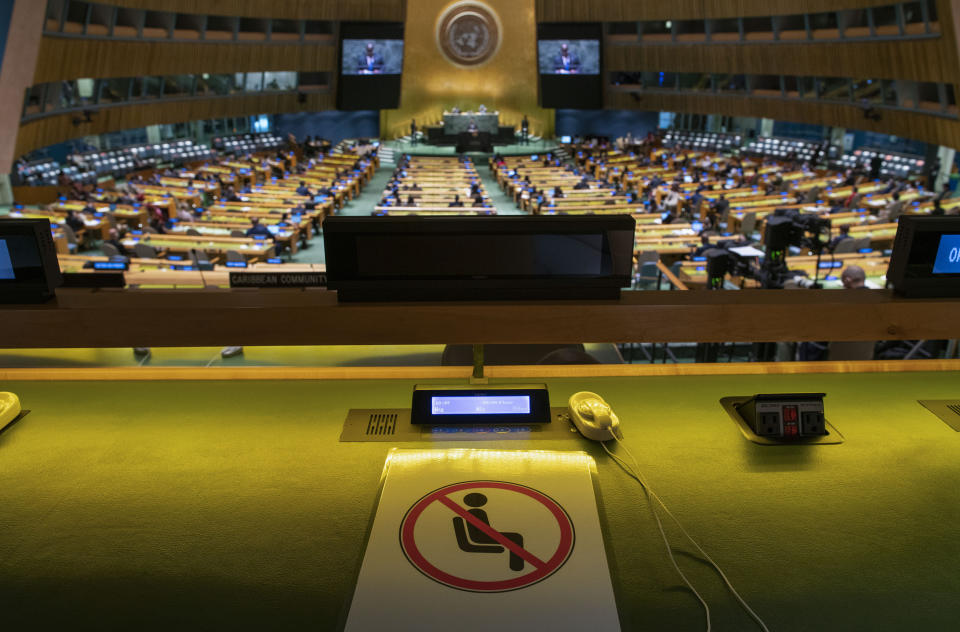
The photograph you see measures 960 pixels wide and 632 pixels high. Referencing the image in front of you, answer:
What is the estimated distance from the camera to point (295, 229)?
15016 millimetres

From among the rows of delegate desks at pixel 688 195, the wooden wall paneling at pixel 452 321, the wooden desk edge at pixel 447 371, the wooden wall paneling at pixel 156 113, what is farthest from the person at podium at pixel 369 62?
the wooden wall paneling at pixel 452 321

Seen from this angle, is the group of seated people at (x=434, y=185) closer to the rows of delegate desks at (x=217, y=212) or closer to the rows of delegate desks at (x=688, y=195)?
the rows of delegate desks at (x=688, y=195)

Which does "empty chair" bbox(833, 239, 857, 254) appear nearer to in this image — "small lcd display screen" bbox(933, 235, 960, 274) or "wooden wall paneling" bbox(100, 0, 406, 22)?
"small lcd display screen" bbox(933, 235, 960, 274)

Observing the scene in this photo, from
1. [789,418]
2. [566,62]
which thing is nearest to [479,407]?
[789,418]

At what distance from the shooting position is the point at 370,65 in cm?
2784

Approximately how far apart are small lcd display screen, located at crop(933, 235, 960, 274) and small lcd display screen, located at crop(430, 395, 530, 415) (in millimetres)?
1192

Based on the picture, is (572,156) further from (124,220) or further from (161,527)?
(161,527)

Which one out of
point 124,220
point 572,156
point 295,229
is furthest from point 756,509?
point 572,156

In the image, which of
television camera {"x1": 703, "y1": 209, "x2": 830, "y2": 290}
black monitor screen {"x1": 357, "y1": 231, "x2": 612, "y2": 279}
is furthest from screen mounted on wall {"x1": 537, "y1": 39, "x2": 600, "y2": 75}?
black monitor screen {"x1": 357, "y1": 231, "x2": 612, "y2": 279}

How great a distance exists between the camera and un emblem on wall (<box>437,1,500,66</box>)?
31609mm

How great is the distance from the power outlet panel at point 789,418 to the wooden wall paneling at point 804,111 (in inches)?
731

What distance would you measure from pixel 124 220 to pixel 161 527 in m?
16.8

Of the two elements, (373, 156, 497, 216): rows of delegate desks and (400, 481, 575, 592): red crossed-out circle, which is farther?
(373, 156, 497, 216): rows of delegate desks

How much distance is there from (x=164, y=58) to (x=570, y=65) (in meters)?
15.7
